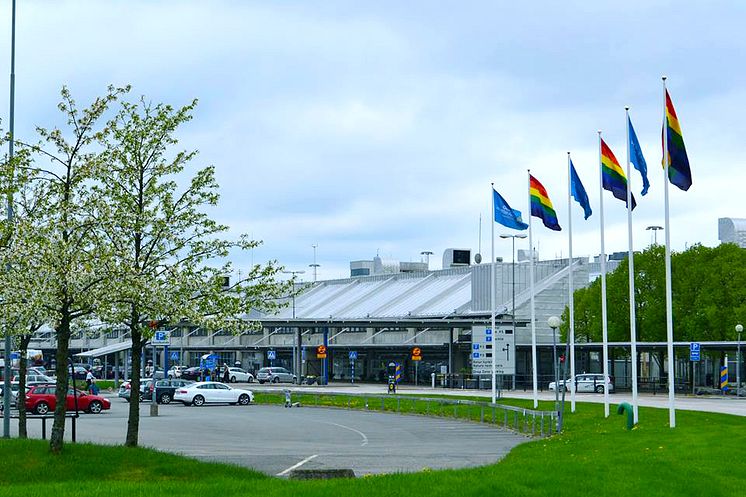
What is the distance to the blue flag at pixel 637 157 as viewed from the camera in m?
30.9

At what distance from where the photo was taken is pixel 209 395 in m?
56.8

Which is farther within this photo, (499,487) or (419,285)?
(419,285)

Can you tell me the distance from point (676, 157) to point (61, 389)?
16.7m

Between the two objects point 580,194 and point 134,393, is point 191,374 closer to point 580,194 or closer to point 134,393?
point 580,194

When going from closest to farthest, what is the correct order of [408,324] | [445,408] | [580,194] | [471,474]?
[471,474] < [580,194] < [445,408] < [408,324]

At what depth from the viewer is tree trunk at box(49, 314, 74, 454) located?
20016 millimetres

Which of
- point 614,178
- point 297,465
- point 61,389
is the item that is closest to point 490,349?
point 614,178

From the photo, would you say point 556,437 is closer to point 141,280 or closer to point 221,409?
point 141,280

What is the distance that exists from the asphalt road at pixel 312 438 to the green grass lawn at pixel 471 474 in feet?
8.66

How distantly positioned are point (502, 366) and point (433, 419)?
4127 mm

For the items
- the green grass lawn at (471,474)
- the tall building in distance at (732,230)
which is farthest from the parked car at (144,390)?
the tall building in distance at (732,230)

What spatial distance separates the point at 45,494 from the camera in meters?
13.7

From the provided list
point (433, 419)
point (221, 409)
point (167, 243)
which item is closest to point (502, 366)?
point (433, 419)

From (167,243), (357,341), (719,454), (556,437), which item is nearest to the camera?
(719,454)
